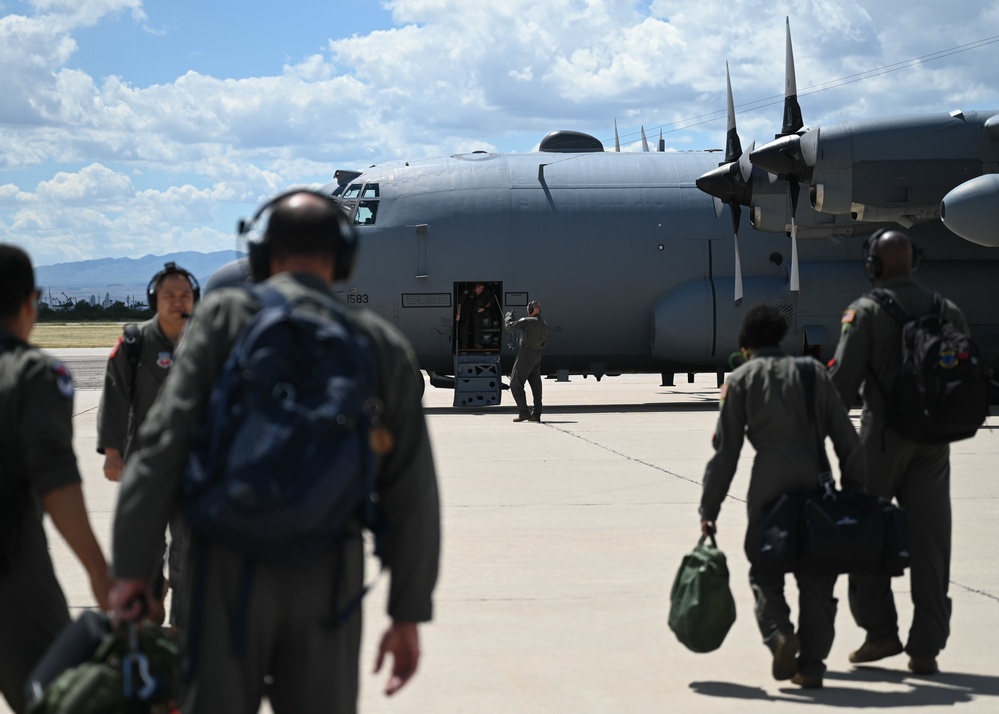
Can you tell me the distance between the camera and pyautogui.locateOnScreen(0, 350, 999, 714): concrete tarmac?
535 centimetres

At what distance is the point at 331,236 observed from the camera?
10.5ft

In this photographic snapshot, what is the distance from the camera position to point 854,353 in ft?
18.9

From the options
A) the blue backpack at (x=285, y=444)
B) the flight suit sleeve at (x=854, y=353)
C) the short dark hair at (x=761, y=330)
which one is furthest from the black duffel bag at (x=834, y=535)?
the blue backpack at (x=285, y=444)

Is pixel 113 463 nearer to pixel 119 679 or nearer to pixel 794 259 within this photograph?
pixel 119 679

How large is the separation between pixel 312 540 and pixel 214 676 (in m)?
0.43

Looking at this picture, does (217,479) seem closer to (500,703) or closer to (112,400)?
(500,703)

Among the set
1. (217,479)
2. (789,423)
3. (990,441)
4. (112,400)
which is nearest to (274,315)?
(217,479)

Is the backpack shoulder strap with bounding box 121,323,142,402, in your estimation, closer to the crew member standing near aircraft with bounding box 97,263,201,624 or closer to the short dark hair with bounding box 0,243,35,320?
the crew member standing near aircraft with bounding box 97,263,201,624

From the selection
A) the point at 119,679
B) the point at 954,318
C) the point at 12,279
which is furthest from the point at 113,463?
the point at 954,318

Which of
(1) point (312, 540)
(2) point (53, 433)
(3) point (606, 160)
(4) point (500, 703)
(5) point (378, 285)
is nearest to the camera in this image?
(1) point (312, 540)

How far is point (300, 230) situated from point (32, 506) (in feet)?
4.20

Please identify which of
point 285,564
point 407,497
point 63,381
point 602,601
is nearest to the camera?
point 285,564

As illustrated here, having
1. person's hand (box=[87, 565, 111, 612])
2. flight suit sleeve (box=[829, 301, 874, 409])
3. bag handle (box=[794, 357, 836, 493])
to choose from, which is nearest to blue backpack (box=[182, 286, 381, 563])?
person's hand (box=[87, 565, 111, 612])

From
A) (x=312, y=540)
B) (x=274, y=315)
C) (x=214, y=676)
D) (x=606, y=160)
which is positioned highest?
(x=606, y=160)
